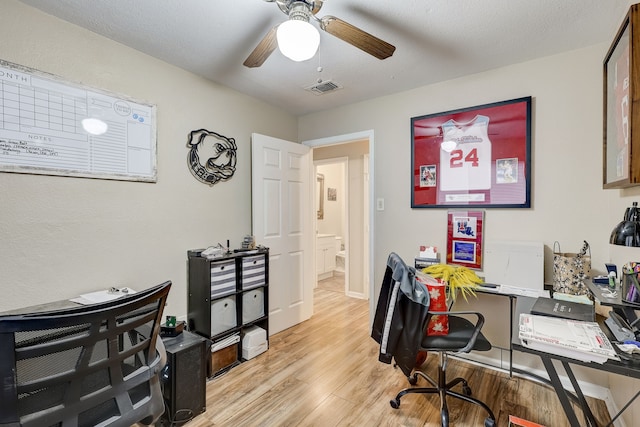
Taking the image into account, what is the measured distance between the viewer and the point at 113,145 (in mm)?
2100

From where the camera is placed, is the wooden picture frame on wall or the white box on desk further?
the white box on desk

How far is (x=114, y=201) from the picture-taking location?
6.95 ft

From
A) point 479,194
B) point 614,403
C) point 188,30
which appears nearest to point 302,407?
point 614,403

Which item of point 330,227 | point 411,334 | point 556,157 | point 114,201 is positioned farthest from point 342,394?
point 330,227

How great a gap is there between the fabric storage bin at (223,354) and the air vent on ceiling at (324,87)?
2.35 meters

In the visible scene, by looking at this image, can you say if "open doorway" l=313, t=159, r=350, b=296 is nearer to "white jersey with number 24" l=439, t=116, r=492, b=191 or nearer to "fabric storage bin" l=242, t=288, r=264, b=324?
"fabric storage bin" l=242, t=288, r=264, b=324

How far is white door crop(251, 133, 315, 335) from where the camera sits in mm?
3072

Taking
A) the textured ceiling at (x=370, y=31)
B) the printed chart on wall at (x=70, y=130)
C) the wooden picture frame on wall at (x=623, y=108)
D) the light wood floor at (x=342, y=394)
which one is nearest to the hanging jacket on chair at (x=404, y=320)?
the light wood floor at (x=342, y=394)

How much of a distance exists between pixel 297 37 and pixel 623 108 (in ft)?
5.73

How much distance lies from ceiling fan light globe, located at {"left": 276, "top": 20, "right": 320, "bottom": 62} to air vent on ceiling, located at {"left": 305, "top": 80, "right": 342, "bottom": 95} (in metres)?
1.36

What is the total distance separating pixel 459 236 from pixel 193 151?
2.44 metres

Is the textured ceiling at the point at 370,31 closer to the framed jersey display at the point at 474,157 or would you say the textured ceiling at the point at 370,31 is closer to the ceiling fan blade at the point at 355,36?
the ceiling fan blade at the point at 355,36

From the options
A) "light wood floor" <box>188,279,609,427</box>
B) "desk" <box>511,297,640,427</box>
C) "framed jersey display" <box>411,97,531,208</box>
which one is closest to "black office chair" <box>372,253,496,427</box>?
"light wood floor" <box>188,279,609,427</box>

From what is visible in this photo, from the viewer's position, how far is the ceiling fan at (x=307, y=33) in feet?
4.49
